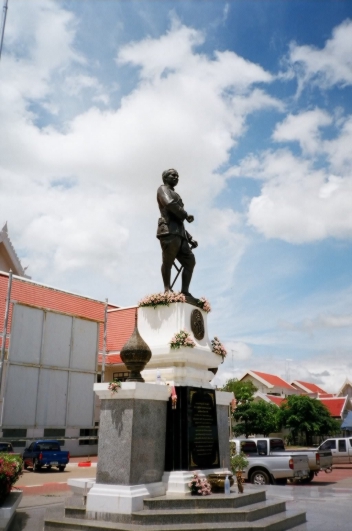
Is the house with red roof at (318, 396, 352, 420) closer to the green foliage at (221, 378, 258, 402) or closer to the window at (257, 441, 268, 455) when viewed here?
the green foliage at (221, 378, 258, 402)

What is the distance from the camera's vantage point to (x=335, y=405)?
53.0m

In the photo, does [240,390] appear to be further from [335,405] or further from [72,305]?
[72,305]

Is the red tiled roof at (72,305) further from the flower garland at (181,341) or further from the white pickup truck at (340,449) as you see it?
the flower garland at (181,341)

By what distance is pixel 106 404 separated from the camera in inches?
330

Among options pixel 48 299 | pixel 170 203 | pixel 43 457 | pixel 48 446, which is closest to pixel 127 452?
pixel 170 203

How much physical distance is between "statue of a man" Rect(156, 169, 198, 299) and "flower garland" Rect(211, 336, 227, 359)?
121cm

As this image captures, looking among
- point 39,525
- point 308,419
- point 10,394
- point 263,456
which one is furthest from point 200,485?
point 308,419

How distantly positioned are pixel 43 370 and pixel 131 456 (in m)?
10.6

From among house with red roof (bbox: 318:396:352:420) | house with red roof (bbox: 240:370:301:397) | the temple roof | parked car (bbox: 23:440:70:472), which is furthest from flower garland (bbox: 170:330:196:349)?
house with red roof (bbox: 240:370:301:397)

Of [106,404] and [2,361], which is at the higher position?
[2,361]

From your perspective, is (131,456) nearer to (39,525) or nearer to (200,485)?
(200,485)

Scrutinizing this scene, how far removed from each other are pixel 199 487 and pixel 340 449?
21.8 metres

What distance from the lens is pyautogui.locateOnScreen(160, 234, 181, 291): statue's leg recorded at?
1049 cm

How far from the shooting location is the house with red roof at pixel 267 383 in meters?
61.6
